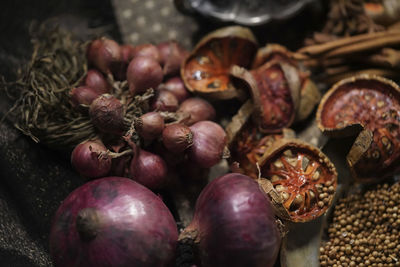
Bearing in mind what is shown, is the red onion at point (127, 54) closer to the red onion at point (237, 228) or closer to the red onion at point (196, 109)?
the red onion at point (196, 109)

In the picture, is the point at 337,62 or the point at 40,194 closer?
the point at 40,194

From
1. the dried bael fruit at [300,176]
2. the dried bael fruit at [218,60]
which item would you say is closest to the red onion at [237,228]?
the dried bael fruit at [300,176]

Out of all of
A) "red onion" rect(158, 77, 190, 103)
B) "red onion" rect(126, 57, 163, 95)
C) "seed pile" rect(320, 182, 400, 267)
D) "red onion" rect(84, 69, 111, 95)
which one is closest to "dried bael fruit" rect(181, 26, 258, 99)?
"red onion" rect(158, 77, 190, 103)

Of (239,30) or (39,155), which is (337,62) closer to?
(239,30)

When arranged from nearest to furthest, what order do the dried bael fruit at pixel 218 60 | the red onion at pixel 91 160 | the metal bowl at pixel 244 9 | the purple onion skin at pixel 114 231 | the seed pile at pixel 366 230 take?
the purple onion skin at pixel 114 231, the red onion at pixel 91 160, the seed pile at pixel 366 230, the dried bael fruit at pixel 218 60, the metal bowl at pixel 244 9

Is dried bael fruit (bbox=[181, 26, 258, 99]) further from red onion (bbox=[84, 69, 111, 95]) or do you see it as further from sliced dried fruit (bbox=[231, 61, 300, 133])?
red onion (bbox=[84, 69, 111, 95])

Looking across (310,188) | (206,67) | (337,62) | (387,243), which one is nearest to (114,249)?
(310,188)
